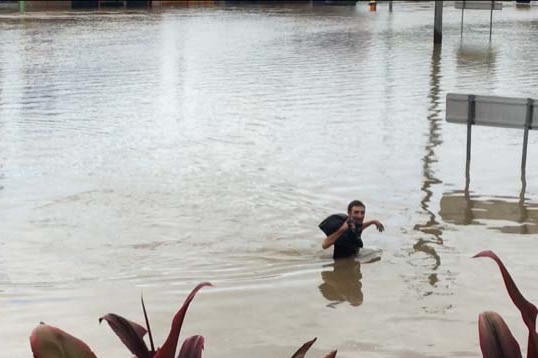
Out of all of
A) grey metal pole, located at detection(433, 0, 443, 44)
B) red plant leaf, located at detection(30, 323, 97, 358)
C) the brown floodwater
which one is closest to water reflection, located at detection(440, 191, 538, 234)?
the brown floodwater

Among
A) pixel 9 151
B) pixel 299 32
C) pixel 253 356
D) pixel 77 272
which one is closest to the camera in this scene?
pixel 253 356

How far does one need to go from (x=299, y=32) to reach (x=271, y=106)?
883 inches

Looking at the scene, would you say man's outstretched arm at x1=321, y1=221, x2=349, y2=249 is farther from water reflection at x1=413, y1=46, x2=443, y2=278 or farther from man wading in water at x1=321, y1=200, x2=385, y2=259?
water reflection at x1=413, y1=46, x2=443, y2=278

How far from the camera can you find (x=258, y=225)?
32.5 feet

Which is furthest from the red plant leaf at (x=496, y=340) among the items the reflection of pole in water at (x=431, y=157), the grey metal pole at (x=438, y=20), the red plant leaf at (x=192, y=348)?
the grey metal pole at (x=438, y=20)

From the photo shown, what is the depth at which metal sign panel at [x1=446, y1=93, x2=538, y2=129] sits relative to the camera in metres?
11.5

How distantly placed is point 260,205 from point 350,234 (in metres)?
2.39

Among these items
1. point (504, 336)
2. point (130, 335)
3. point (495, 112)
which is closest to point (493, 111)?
point (495, 112)

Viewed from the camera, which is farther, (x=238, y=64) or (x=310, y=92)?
(x=238, y=64)

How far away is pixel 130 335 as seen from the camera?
6.35ft

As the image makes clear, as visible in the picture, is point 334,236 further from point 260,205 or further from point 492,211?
point 492,211

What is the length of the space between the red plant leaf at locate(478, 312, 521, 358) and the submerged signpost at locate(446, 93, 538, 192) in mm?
9967

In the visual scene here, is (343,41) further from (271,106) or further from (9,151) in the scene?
(9,151)

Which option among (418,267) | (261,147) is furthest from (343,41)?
(418,267)
